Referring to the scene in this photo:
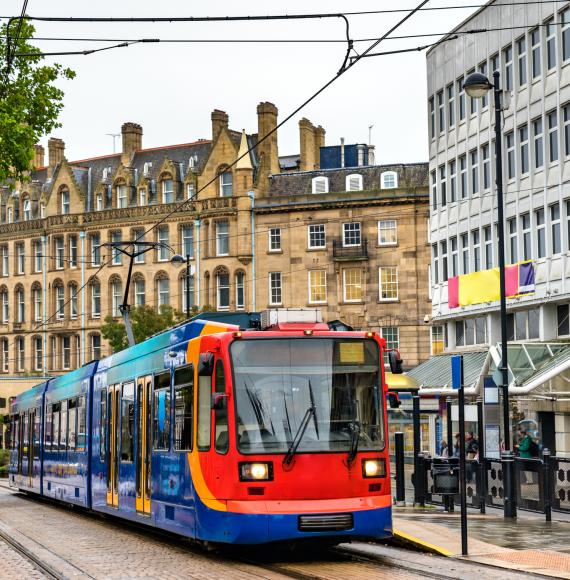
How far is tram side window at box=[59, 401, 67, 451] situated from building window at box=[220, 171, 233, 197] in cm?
5130

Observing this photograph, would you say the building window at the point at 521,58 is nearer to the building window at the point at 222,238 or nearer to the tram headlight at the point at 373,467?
the tram headlight at the point at 373,467

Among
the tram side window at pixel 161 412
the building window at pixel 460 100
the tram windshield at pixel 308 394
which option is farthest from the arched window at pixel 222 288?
the tram windshield at pixel 308 394

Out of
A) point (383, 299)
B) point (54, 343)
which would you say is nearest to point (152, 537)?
point (383, 299)

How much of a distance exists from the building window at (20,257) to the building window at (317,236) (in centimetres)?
2526

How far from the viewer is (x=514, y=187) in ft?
A: 141

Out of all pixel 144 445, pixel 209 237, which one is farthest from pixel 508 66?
pixel 209 237

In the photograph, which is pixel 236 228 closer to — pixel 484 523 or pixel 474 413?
pixel 474 413

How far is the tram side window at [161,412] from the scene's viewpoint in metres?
17.9

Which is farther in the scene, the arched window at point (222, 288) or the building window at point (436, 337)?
the arched window at point (222, 288)

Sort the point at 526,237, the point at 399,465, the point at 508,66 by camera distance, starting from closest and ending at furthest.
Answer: the point at 399,465 < the point at 526,237 < the point at 508,66

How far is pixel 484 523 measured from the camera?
845 inches

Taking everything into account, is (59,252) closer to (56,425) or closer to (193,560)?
(56,425)

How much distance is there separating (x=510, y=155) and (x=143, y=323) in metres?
28.9

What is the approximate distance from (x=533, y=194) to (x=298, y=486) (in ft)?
91.0
